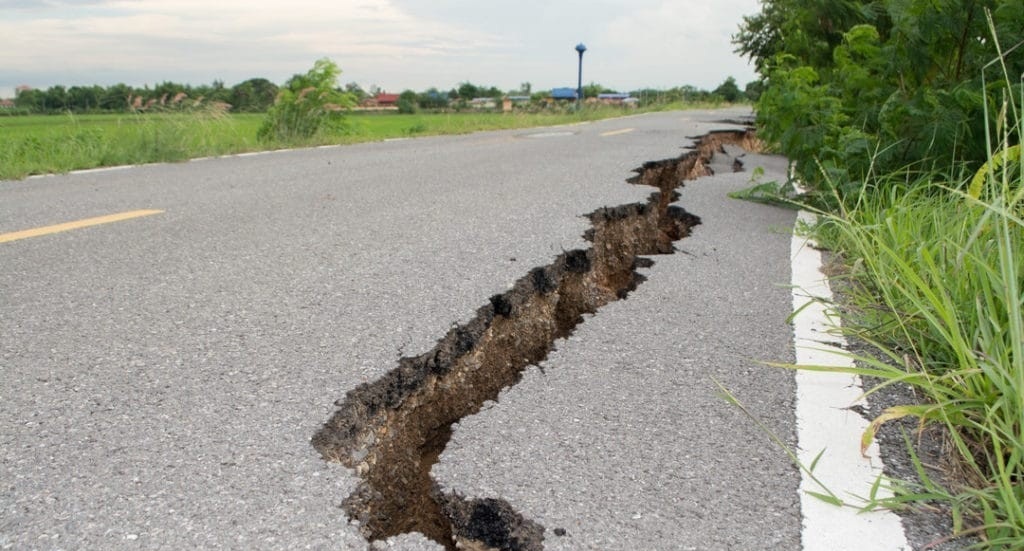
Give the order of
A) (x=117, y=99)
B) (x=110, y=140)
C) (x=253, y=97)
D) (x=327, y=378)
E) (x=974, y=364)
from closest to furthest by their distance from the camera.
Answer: (x=974, y=364) → (x=327, y=378) → (x=110, y=140) → (x=117, y=99) → (x=253, y=97)

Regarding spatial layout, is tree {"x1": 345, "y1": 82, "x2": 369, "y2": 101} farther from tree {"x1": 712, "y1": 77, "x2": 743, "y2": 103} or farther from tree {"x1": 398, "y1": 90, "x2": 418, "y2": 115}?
tree {"x1": 712, "y1": 77, "x2": 743, "y2": 103}

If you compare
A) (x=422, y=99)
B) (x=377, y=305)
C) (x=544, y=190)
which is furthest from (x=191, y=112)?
(x=422, y=99)

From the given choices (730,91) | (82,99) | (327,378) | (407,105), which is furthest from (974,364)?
(730,91)

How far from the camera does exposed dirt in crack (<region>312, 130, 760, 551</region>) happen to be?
1.62m

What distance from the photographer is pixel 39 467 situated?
5.65 feet

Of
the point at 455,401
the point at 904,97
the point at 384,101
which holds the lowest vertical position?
the point at 455,401

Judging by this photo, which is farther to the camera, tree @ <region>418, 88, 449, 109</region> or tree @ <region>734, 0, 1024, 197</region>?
tree @ <region>418, 88, 449, 109</region>

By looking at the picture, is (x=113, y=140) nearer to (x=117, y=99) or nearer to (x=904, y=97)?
(x=117, y=99)

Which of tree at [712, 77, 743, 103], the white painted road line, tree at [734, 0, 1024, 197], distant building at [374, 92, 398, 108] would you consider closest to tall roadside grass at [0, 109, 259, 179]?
distant building at [374, 92, 398, 108]

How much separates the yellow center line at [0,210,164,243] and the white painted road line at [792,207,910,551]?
3.66 m

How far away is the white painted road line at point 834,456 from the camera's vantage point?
1.50 m

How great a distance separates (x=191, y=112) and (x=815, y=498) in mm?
9720

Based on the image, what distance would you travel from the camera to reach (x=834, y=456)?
1824 millimetres

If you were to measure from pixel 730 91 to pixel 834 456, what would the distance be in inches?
1563
